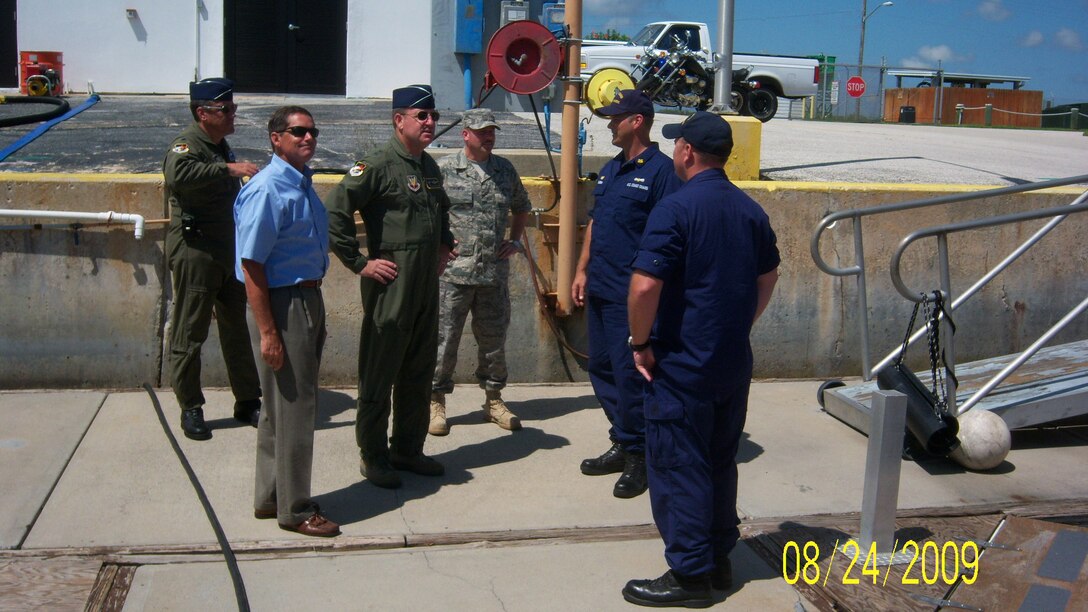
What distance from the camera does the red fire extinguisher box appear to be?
1234 cm

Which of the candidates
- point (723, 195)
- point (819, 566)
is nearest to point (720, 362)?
point (723, 195)

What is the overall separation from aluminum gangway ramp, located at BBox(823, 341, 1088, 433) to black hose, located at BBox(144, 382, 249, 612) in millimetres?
3419

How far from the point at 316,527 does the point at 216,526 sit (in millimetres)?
416

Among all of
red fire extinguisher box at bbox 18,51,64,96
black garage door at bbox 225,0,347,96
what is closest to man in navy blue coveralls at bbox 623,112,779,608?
red fire extinguisher box at bbox 18,51,64,96

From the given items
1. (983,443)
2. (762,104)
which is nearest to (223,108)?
(983,443)

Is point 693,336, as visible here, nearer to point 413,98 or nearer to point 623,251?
point 623,251

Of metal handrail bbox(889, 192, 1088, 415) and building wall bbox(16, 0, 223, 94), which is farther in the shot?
building wall bbox(16, 0, 223, 94)

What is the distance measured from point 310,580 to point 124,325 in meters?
2.95

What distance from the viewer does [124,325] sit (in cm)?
622

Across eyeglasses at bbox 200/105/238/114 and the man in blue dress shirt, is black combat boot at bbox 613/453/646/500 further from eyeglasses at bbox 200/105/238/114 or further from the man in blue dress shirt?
eyeglasses at bbox 200/105/238/114

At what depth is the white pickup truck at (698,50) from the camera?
17773mm

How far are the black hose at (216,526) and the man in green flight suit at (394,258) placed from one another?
763 mm

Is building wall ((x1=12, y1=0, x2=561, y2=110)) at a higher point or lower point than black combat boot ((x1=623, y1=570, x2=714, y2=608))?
higher

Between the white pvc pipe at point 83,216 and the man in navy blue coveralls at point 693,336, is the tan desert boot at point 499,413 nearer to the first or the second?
the man in navy blue coveralls at point 693,336
